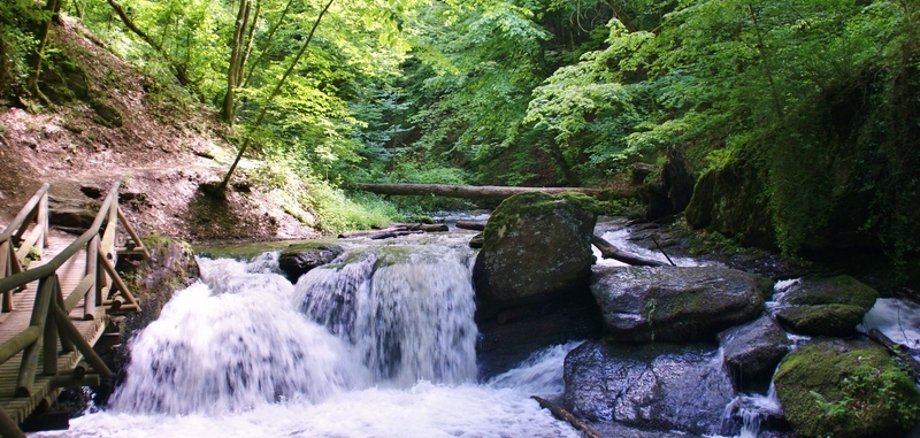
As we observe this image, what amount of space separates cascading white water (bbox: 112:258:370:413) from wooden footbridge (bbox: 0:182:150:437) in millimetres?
975

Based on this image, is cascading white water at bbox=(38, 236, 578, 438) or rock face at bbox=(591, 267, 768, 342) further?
rock face at bbox=(591, 267, 768, 342)

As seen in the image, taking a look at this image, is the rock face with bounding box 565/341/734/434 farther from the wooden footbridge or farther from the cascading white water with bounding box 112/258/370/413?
the wooden footbridge

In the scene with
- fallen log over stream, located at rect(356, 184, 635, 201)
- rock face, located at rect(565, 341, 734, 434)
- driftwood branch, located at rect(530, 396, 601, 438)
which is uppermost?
fallen log over stream, located at rect(356, 184, 635, 201)

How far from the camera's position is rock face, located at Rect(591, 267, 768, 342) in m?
6.09

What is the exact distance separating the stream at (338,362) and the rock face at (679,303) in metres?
0.95

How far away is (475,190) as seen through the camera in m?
→ 14.2

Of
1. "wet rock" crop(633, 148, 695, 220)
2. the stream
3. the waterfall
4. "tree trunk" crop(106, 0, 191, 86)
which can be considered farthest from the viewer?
"tree trunk" crop(106, 0, 191, 86)

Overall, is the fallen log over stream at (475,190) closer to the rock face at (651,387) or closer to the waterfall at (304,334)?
the waterfall at (304,334)

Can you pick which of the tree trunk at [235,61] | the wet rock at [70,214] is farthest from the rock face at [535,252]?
the tree trunk at [235,61]

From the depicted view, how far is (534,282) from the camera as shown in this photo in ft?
24.2

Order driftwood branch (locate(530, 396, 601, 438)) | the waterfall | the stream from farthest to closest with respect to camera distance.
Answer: the waterfall, the stream, driftwood branch (locate(530, 396, 601, 438))

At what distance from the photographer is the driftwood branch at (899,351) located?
4.77 m

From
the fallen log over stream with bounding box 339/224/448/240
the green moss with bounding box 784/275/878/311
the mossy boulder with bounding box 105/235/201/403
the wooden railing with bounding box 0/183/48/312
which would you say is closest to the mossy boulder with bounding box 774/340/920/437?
the green moss with bounding box 784/275/878/311

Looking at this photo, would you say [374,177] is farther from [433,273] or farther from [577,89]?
[433,273]
